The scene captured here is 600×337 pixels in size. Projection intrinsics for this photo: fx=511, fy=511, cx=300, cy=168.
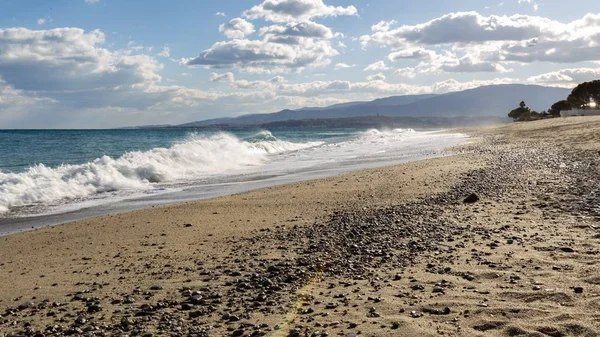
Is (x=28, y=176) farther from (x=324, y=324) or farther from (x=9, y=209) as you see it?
(x=324, y=324)

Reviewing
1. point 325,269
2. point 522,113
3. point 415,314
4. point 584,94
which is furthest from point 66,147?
point 522,113

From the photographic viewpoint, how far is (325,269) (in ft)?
22.3

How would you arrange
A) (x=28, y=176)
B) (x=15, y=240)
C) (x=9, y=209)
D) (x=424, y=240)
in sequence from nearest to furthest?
(x=424, y=240), (x=15, y=240), (x=9, y=209), (x=28, y=176)

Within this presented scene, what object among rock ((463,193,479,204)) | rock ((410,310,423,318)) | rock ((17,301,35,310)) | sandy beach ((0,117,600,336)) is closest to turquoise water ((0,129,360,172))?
sandy beach ((0,117,600,336))

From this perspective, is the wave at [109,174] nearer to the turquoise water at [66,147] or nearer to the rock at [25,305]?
the turquoise water at [66,147]

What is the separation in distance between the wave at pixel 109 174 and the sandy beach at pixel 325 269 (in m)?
5.79

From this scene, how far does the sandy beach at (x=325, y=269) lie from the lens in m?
5.05

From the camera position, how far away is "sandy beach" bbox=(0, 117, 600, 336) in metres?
5.05

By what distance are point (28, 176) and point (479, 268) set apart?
17.0 metres

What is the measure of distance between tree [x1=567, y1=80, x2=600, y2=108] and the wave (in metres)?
78.6

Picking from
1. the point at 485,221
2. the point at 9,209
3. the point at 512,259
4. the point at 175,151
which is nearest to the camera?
the point at 512,259

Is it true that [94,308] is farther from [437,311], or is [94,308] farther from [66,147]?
[66,147]

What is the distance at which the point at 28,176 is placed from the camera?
1838 cm

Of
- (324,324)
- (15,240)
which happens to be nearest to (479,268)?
(324,324)
